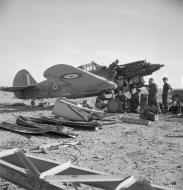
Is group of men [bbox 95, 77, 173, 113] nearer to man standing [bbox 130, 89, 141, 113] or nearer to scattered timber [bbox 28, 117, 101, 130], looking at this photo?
man standing [bbox 130, 89, 141, 113]

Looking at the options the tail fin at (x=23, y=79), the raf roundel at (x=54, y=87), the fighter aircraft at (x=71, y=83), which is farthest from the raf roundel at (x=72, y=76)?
the tail fin at (x=23, y=79)

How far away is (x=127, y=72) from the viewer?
1636cm

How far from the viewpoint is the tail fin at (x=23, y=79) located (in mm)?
20069

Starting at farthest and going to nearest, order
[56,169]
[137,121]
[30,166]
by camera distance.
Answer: [137,121] < [56,169] < [30,166]

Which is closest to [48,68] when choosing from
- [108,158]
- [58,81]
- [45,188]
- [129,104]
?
[58,81]

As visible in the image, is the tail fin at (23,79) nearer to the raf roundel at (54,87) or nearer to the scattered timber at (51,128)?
the raf roundel at (54,87)

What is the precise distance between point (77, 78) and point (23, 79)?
6922mm

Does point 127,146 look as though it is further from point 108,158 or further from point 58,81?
point 58,81

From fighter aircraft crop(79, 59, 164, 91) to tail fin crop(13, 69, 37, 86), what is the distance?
17.8 feet

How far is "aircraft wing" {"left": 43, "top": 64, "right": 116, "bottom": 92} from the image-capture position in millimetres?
14625

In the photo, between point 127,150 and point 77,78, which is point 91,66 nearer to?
point 77,78

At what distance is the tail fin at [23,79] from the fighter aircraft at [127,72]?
542cm

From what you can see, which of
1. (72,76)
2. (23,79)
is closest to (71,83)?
(72,76)

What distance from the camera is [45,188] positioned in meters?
2.88
